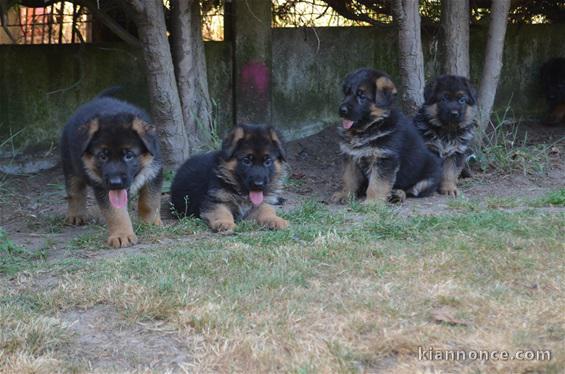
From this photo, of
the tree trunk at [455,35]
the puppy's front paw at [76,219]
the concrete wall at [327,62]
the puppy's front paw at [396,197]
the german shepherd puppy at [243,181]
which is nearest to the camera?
Answer: the german shepherd puppy at [243,181]

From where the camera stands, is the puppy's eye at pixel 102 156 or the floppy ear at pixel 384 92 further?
the floppy ear at pixel 384 92

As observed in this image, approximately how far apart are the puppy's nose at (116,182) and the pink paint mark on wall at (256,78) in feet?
13.8

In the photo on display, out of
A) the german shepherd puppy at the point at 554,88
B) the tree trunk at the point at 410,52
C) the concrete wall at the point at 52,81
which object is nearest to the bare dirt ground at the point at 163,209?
the german shepherd puppy at the point at 554,88

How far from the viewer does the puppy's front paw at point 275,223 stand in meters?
6.58

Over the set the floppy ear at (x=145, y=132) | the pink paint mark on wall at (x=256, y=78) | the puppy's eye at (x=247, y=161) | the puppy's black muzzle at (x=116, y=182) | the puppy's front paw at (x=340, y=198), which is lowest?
the puppy's front paw at (x=340, y=198)

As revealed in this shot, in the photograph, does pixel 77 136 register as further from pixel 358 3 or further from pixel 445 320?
pixel 358 3

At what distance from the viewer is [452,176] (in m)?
8.70

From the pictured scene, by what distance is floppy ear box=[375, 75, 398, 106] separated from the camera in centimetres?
807

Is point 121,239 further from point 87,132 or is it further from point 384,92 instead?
point 384,92

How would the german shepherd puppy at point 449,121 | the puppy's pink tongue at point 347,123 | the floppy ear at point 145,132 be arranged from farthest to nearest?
the german shepherd puppy at point 449,121
the puppy's pink tongue at point 347,123
the floppy ear at point 145,132

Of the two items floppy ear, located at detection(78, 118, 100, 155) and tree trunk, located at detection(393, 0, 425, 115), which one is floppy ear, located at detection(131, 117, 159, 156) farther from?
tree trunk, located at detection(393, 0, 425, 115)

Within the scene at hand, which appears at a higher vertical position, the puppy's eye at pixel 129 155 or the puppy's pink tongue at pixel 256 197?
the puppy's eye at pixel 129 155

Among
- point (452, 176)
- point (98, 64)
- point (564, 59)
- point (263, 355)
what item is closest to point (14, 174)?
point (98, 64)

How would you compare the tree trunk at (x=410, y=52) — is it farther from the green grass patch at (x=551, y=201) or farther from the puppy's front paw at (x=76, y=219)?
the puppy's front paw at (x=76, y=219)
